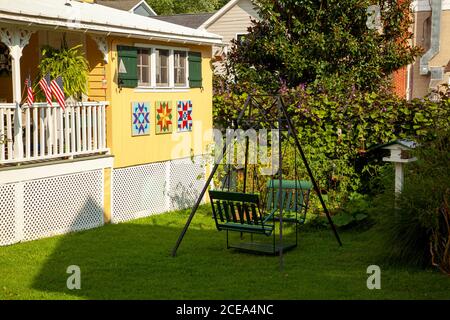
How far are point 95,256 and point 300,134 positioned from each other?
6369 millimetres

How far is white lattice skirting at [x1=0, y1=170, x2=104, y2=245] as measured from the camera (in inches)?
428

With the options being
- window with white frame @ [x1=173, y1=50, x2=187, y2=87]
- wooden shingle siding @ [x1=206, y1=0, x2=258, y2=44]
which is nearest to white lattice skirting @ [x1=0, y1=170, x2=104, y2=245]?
window with white frame @ [x1=173, y1=50, x2=187, y2=87]

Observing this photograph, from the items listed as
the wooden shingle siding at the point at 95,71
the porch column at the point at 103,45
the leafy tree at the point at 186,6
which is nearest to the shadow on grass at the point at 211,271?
the wooden shingle siding at the point at 95,71

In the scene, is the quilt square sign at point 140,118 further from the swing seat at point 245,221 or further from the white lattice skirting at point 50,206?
the swing seat at point 245,221

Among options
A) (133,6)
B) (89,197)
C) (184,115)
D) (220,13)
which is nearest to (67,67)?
(89,197)

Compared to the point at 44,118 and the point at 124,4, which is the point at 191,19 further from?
the point at 44,118

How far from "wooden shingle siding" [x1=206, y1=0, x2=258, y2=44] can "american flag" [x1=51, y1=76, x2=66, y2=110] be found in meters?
21.8

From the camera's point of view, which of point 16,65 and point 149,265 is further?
point 16,65

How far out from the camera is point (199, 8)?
6888 centimetres

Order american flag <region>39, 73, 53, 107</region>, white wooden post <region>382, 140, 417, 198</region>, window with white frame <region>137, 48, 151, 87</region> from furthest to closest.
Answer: window with white frame <region>137, 48, 151, 87</region> < american flag <region>39, 73, 53, 107</region> < white wooden post <region>382, 140, 417, 198</region>

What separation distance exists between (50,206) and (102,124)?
2.08 meters

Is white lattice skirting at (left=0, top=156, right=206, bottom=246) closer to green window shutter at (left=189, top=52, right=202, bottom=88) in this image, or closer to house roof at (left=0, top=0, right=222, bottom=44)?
green window shutter at (left=189, top=52, right=202, bottom=88)

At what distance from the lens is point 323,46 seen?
17172 mm
